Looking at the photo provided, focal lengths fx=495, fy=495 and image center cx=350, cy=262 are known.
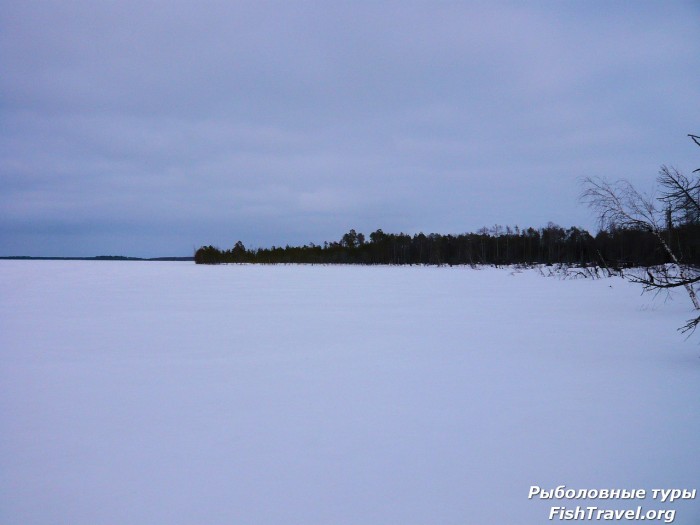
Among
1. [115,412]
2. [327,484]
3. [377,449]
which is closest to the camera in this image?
[327,484]

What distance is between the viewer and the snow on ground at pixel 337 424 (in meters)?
2.68

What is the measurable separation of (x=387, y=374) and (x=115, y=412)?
265 centimetres

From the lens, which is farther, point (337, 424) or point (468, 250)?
point (468, 250)

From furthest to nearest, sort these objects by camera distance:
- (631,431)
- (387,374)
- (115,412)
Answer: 1. (387,374)
2. (115,412)
3. (631,431)

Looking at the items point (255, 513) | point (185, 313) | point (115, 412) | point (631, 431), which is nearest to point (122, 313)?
point (185, 313)

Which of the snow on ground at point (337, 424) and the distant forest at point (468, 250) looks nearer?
the snow on ground at point (337, 424)

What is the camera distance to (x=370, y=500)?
8.75 ft

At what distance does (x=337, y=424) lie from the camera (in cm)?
379

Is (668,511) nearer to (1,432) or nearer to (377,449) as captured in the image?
(377,449)

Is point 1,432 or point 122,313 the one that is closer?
point 1,432

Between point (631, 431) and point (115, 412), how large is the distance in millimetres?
4039

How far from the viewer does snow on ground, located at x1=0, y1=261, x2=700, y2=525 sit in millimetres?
2680

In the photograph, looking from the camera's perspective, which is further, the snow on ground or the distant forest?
the distant forest

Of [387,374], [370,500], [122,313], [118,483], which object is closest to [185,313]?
[122,313]
